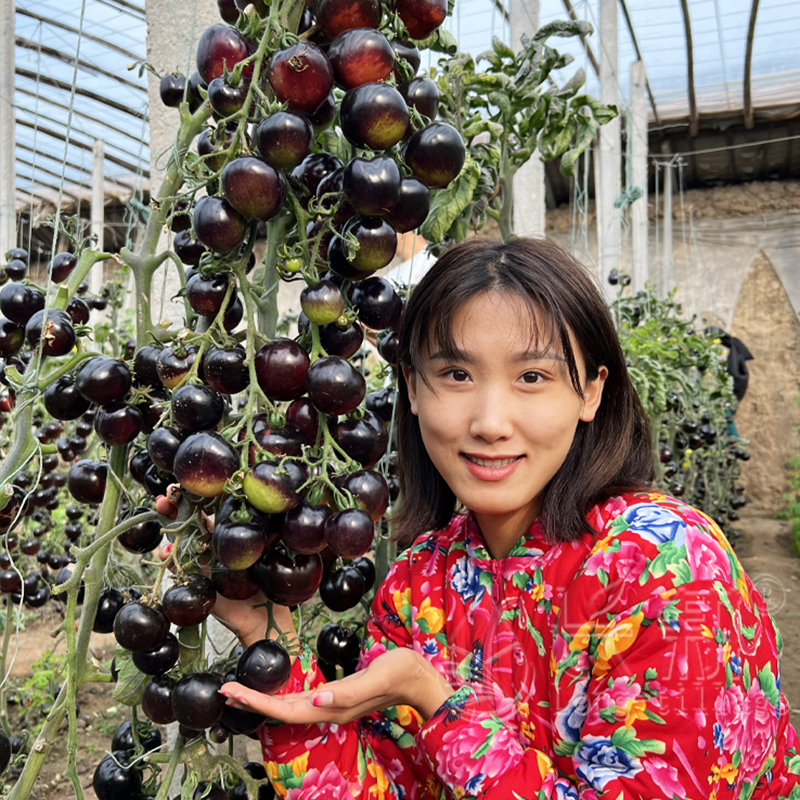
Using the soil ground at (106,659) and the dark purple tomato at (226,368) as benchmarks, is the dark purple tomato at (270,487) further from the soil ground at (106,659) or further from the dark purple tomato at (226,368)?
the soil ground at (106,659)

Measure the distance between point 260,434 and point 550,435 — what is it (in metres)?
0.37

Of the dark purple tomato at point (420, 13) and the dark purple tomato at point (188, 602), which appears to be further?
the dark purple tomato at point (420, 13)

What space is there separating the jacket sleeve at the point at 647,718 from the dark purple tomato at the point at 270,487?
1.24 feet

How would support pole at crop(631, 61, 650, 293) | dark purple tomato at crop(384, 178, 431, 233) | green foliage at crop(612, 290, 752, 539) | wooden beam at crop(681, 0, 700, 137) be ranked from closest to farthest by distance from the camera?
dark purple tomato at crop(384, 178, 431, 233) → green foliage at crop(612, 290, 752, 539) → support pole at crop(631, 61, 650, 293) → wooden beam at crop(681, 0, 700, 137)

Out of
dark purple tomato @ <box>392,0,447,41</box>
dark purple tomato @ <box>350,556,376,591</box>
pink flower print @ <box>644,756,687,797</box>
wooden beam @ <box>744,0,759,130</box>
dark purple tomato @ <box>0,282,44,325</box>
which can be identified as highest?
wooden beam @ <box>744,0,759,130</box>

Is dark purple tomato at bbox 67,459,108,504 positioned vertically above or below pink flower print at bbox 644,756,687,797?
above

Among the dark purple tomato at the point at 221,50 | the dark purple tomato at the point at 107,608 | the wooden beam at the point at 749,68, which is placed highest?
the wooden beam at the point at 749,68

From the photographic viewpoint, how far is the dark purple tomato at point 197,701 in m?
0.66

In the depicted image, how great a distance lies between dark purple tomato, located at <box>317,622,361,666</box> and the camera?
0.95 metres

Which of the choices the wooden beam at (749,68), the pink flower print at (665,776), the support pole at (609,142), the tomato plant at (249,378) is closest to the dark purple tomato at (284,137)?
the tomato plant at (249,378)

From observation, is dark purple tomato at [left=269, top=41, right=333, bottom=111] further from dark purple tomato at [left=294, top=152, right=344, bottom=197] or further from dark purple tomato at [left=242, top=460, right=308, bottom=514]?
dark purple tomato at [left=242, top=460, right=308, bottom=514]

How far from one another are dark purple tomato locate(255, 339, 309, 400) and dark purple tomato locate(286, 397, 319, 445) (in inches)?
1.3

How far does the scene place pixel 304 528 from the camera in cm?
65

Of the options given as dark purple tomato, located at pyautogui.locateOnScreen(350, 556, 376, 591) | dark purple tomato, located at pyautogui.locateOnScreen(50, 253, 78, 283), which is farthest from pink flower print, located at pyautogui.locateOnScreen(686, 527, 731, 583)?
dark purple tomato, located at pyautogui.locateOnScreen(50, 253, 78, 283)
